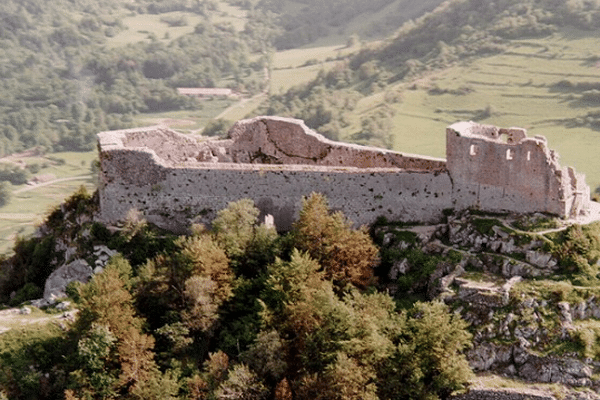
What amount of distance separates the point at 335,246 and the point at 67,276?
42.2 ft

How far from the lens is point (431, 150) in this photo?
97.5 meters

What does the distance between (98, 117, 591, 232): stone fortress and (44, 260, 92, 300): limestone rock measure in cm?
258

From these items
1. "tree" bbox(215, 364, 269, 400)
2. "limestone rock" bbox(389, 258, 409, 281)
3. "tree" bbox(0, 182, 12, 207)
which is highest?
"limestone rock" bbox(389, 258, 409, 281)

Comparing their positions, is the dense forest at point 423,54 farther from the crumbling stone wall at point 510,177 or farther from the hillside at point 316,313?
the hillside at point 316,313

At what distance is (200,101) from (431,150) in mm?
86889

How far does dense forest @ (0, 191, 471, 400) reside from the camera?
125 ft

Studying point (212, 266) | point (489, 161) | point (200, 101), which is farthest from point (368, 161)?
point (200, 101)

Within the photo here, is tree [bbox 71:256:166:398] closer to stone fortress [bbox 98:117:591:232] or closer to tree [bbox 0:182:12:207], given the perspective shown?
stone fortress [bbox 98:117:591:232]

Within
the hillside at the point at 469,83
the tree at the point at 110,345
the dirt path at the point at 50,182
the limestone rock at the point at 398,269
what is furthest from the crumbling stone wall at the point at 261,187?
the dirt path at the point at 50,182

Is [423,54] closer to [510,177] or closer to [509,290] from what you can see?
[510,177]

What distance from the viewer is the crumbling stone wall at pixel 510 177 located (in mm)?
42375

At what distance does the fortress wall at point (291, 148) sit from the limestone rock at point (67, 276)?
33.2 feet

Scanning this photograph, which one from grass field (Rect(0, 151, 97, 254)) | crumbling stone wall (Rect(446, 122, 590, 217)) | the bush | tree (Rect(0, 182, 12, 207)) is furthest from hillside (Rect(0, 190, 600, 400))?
tree (Rect(0, 182, 12, 207))

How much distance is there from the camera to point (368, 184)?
4506cm
